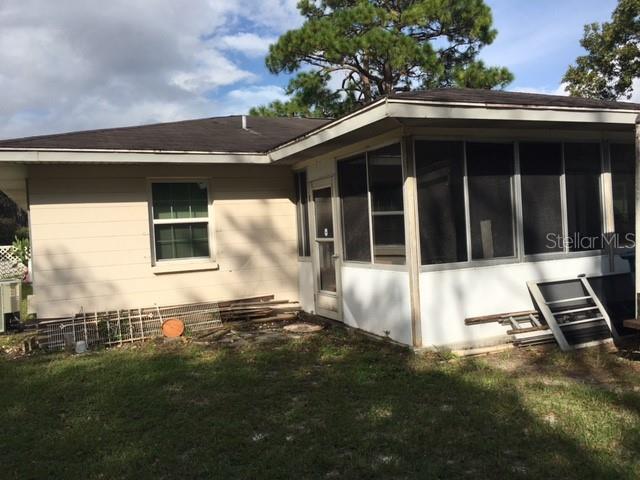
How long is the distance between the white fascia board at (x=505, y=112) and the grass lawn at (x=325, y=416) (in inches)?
101

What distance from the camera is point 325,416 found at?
4.21m

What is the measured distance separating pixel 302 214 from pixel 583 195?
4.19m

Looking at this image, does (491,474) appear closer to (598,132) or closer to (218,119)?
(598,132)

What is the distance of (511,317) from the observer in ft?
20.5

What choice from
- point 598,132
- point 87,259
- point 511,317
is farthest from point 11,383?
point 598,132

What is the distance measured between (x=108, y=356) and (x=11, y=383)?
4.03ft

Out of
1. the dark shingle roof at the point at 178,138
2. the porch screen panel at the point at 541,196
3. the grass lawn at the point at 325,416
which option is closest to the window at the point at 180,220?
the dark shingle roof at the point at 178,138

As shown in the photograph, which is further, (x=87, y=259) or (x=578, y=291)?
(x=87, y=259)

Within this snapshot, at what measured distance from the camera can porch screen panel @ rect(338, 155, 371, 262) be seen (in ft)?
22.2

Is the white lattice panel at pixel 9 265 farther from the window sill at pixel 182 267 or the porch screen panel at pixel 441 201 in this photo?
the porch screen panel at pixel 441 201

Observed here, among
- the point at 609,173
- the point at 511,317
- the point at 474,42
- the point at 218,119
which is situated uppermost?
the point at 474,42

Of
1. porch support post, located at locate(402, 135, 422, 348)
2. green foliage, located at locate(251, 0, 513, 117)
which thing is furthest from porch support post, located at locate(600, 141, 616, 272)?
green foliage, located at locate(251, 0, 513, 117)

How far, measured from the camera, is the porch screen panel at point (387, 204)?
611 cm

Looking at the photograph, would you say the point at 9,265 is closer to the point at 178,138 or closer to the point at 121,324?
the point at 178,138
